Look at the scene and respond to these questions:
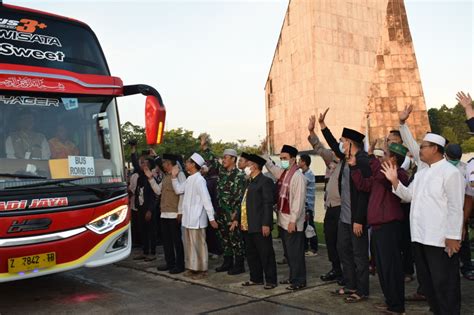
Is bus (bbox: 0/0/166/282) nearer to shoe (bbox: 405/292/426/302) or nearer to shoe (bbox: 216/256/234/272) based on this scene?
shoe (bbox: 216/256/234/272)

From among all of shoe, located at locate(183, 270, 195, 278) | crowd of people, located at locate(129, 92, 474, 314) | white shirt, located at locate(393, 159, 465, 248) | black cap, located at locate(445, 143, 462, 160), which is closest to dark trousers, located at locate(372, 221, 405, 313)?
crowd of people, located at locate(129, 92, 474, 314)

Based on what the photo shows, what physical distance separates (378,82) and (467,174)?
3047 cm

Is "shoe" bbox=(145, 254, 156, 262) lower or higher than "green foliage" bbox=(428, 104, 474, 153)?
lower

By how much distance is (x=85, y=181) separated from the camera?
5.62 meters

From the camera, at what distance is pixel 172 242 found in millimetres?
7586

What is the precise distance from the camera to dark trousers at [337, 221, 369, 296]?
18.1 ft

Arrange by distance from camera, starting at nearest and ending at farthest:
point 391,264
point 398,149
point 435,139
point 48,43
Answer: point 435,139
point 391,264
point 398,149
point 48,43

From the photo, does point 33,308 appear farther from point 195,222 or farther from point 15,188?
point 195,222

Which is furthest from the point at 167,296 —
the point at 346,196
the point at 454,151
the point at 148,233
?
the point at 454,151

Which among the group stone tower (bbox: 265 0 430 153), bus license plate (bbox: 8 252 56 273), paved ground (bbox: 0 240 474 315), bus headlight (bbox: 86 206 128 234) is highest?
stone tower (bbox: 265 0 430 153)

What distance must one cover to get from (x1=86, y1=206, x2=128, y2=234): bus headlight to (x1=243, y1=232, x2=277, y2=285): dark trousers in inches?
69.4

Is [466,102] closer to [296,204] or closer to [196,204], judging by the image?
[296,204]

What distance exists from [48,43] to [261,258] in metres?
3.86

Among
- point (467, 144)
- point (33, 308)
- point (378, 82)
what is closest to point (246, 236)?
point (33, 308)
